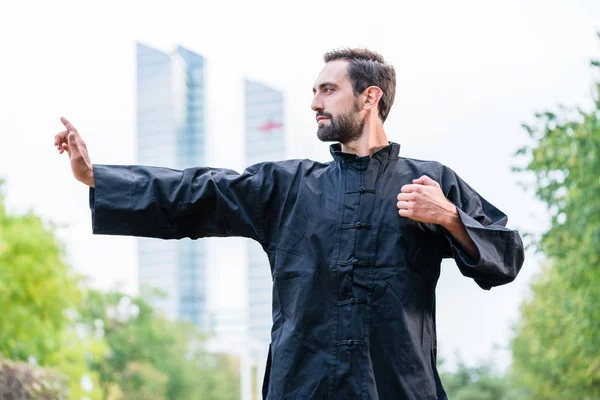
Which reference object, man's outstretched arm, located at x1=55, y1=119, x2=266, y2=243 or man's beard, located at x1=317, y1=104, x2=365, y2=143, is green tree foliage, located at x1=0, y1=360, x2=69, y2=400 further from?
man's beard, located at x1=317, y1=104, x2=365, y2=143

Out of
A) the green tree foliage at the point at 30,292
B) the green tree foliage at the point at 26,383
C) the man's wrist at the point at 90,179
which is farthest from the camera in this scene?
the green tree foliage at the point at 30,292


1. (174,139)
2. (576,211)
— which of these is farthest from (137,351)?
(174,139)

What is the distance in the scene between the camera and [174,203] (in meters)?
4.61

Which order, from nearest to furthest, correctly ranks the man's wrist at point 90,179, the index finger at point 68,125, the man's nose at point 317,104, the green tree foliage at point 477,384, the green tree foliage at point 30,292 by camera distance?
the index finger at point 68,125 < the man's wrist at point 90,179 < the man's nose at point 317,104 < the green tree foliage at point 30,292 < the green tree foliage at point 477,384

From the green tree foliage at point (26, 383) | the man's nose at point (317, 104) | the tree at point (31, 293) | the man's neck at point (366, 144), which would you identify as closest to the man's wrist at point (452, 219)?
the man's neck at point (366, 144)

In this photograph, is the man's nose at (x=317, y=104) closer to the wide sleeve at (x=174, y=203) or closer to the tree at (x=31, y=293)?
the wide sleeve at (x=174, y=203)

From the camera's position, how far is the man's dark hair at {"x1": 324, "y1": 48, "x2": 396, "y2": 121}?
470 cm

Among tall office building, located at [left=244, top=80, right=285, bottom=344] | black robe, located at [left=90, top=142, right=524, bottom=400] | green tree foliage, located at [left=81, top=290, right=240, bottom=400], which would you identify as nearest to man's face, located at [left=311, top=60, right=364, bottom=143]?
black robe, located at [left=90, top=142, right=524, bottom=400]

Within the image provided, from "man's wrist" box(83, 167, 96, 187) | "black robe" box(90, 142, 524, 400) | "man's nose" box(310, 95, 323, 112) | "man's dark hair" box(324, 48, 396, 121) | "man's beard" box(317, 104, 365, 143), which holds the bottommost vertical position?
"black robe" box(90, 142, 524, 400)

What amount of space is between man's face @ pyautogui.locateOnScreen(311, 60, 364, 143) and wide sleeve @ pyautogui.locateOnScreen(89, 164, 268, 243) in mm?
358

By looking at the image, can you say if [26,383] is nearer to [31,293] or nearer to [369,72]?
[369,72]

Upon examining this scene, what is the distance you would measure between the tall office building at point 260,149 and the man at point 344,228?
89182mm

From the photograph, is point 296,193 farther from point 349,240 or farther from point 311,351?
point 311,351

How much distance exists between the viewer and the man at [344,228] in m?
4.26
